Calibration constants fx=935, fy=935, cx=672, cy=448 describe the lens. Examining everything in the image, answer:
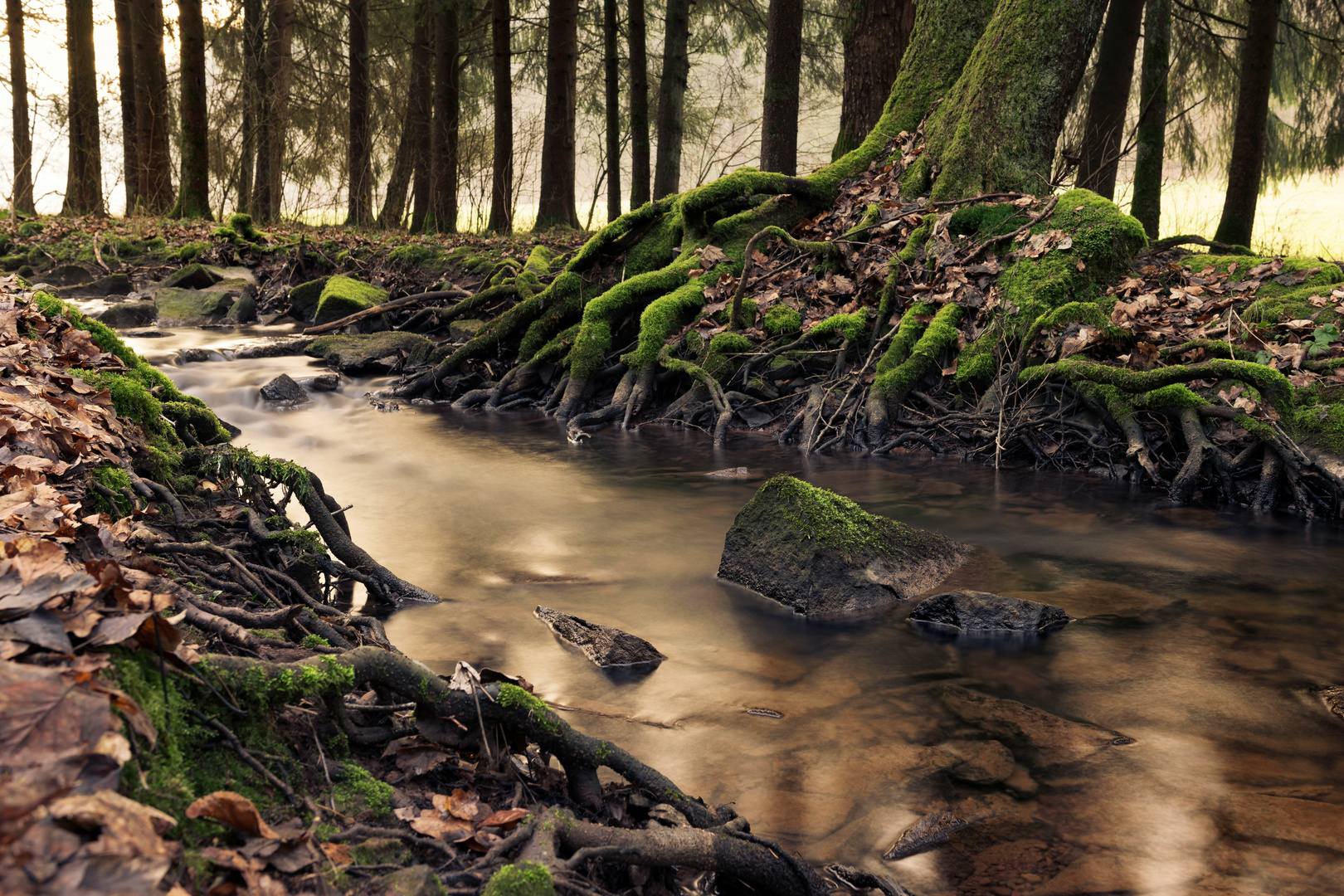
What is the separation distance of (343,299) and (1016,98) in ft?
32.0

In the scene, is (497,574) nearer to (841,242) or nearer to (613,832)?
(613,832)

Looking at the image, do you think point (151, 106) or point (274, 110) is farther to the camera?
point (274, 110)

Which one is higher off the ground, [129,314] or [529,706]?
[129,314]

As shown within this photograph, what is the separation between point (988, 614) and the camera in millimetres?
4543

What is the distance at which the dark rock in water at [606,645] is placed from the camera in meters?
4.18

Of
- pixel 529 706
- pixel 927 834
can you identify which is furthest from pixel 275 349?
pixel 927 834

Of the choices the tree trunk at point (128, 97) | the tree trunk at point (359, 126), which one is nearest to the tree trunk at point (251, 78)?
the tree trunk at point (359, 126)

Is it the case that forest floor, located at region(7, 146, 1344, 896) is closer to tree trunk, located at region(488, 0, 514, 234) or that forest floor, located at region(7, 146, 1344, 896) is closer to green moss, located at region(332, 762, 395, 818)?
green moss, located at region(332, 762, 395, 818)

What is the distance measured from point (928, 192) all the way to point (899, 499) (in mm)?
4321

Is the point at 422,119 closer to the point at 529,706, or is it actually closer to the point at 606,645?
the point at 606,645

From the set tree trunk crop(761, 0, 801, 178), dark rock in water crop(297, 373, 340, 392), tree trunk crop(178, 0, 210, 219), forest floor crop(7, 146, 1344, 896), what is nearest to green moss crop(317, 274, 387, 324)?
forest floor crop(7, 146, 1344, 896)

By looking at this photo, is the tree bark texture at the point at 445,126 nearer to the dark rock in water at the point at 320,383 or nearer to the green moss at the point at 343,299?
the green moss at the point at 343,299

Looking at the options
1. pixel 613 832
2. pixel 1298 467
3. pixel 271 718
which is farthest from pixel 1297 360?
pixel 271 718

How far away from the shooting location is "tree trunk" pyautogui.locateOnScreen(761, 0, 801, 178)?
43.2ft
